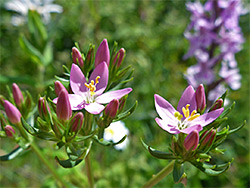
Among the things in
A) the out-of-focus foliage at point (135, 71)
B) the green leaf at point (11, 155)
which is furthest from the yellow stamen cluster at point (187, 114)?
the out-of-focus foliage at point (135, 71)

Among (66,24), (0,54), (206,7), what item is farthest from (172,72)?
(0,54)

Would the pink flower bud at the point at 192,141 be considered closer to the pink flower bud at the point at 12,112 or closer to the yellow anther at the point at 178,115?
the yellow anther at the point at 178,115

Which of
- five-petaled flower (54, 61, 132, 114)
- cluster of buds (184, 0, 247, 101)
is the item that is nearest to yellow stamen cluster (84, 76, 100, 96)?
five-petaled flower (54, 61, 132, 114)

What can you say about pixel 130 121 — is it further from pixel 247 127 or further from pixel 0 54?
pixel 0 54

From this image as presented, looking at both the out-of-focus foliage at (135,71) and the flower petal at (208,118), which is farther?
the out-of-focus foliage at (135,71)

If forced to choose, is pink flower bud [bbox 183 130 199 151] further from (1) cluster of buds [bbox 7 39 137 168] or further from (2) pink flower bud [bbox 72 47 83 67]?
(2) pink flower bud [bbox 72 47 83 67]
